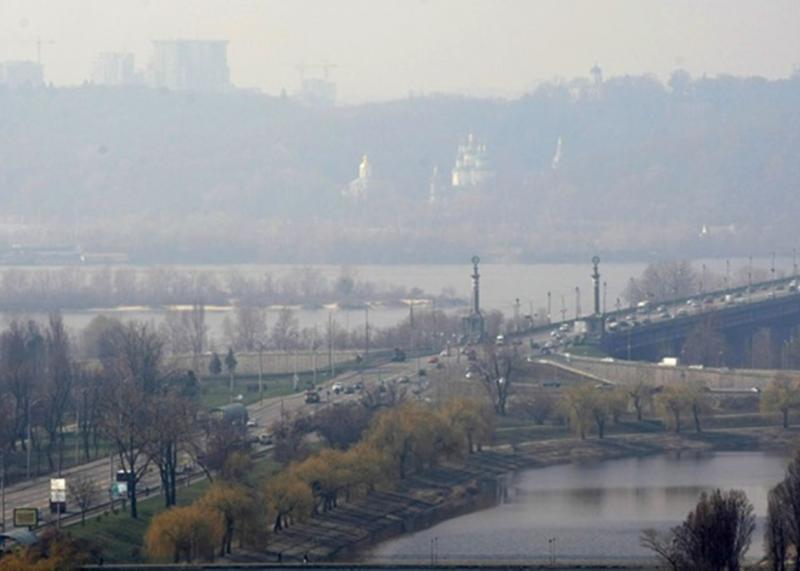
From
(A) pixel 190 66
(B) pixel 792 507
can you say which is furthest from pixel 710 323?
(A) pixel 190 66

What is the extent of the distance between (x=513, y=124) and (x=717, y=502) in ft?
242

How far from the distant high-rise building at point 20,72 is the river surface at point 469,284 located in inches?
1221

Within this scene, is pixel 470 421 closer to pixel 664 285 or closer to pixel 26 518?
pixel 26 518

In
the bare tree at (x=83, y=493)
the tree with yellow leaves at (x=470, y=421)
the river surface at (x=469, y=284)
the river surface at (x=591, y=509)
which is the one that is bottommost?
the river surface at (x=591, y=509)

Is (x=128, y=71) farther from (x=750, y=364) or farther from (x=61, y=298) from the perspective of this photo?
(x=750, y=364)

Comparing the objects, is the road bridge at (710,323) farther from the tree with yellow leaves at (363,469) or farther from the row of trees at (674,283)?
the tree with yellow leaves at (363,469)

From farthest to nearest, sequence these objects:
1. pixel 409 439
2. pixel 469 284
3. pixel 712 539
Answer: pixel 469 284
pixel 409 439
pixel 712 539

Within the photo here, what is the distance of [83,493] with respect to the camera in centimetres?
1791

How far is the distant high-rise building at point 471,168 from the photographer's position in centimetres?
8069

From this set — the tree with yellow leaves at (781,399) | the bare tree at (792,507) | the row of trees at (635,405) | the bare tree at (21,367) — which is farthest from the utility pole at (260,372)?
the bare tree at (792,507)

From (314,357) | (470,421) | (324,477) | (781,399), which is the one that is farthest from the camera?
(314,357)

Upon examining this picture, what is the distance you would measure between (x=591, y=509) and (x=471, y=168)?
62.2 meters

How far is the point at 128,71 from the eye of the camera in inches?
3681

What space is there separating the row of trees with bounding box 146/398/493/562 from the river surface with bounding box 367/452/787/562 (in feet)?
2.16
